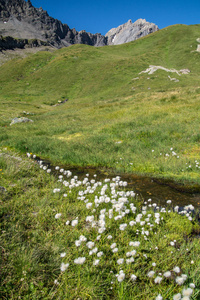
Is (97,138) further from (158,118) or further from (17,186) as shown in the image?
(17,186)

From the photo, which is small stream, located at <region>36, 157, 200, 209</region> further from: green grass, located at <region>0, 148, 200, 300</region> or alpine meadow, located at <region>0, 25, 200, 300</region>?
green grass, located at <region>0, 148, 200, 300</region>

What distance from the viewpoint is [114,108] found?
2450 cm

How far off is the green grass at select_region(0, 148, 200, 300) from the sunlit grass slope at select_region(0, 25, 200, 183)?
4503mm

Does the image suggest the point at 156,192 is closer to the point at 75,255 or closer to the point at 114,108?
the point at 75,255

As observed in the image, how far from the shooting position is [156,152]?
32.9ft

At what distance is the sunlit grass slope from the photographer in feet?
33.0

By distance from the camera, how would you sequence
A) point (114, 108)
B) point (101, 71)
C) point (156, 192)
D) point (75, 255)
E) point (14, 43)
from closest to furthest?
point (75, 255)
point (156, 192)
point (114, 108)
point (101, 71)
point (14, 43)

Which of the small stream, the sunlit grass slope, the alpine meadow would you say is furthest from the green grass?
the sunlit grass slope

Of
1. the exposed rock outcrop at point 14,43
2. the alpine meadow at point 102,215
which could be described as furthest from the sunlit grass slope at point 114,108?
the exposed rock outcrop at point 14,43

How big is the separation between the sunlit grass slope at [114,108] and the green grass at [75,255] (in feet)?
14.8

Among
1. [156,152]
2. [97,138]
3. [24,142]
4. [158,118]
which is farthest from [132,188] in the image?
[158,118]

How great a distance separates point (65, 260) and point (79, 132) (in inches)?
522

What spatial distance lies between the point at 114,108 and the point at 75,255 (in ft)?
75.0

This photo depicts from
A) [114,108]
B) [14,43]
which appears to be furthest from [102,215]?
[14,43]
